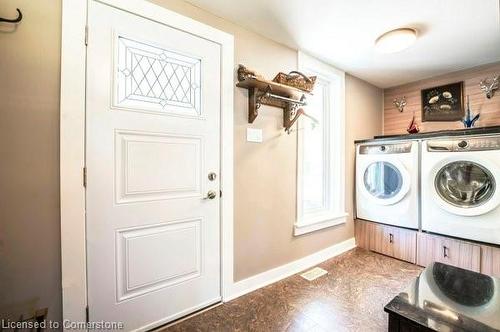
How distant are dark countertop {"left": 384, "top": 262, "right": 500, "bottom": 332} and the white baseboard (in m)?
1.04

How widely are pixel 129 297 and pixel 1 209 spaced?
2.59ft

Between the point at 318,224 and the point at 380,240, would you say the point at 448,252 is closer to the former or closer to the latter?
the point at 380,240

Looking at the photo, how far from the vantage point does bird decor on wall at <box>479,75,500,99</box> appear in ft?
7.95

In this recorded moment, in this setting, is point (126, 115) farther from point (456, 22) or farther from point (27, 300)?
point (456, 22)

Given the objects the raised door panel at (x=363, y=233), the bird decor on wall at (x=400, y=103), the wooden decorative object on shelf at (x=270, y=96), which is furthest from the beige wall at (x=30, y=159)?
the bird decor on wall at (x=400, y=103)

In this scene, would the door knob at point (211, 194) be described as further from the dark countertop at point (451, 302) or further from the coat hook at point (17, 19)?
the coat hook at point (17, 19)

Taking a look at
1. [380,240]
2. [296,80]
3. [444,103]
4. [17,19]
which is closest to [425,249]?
[380,240]

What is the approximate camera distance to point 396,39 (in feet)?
6.09

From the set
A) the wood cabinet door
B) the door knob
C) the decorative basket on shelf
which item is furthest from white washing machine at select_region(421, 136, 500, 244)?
the door knob

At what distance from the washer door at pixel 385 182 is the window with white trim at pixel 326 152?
0.28m

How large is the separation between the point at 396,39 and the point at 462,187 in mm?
1431

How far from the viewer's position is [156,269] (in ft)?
4.84

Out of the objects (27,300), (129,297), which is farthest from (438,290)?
(27,300)

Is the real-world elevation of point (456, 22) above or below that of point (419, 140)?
above
